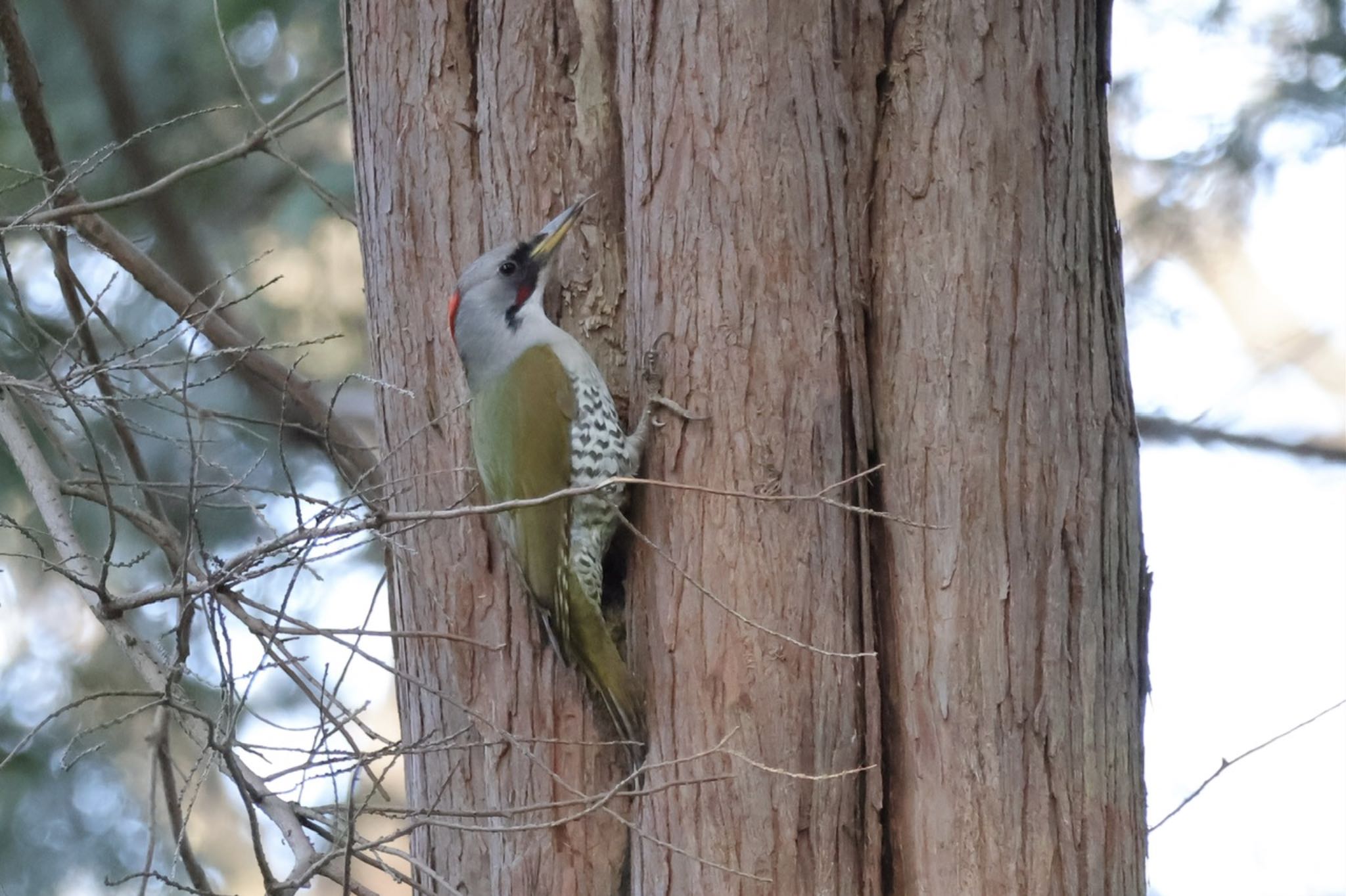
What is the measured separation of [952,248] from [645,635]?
3.32 ft

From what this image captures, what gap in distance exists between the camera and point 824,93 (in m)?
2.55

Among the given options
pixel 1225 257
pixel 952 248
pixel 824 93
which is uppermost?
pixel 1225 257

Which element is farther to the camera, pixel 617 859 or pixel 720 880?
pixel 617 859

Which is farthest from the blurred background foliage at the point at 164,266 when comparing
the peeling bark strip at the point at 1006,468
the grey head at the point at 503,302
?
the peeling bark strip at the point at 1006,468

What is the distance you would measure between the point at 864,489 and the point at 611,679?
65cm

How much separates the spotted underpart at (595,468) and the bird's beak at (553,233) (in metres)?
0.31

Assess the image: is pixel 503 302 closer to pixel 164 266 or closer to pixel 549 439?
pixel 549 439

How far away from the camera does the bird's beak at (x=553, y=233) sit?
278cm

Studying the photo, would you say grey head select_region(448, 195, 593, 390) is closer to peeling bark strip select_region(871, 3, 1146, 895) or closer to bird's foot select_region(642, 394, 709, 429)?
bird's foot select_region(642, 394, 709, 429)

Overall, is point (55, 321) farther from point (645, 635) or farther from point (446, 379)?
point (645, 635)

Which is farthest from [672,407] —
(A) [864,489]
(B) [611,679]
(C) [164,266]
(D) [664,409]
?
(C) [164,266]

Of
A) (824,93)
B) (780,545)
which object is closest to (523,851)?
(780,545)

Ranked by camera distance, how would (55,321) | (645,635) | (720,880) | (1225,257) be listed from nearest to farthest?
(720,880) < (645,635) < (55,321) < (1225,257)

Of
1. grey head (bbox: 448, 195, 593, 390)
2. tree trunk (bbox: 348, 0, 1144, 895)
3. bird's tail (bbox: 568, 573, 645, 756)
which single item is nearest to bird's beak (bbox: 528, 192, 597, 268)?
grey head (bbox: 448, 195, 593, 390)
